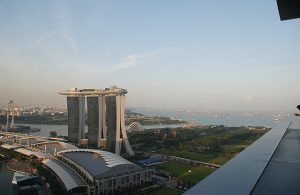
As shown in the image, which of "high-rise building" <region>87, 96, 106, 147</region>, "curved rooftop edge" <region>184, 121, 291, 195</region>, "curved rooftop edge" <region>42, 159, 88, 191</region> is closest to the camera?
"curved rooftop edge" <region>184, 121, 291, 195</region>

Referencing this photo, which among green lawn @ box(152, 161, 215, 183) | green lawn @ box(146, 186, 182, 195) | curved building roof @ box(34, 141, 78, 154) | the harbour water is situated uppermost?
curved building roof @ box(34, 141, 78, 154)

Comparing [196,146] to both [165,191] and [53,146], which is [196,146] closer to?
[53,146]

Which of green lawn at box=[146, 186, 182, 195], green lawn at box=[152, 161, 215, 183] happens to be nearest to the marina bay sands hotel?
green lawn at box=[152, 161, 215, 183]

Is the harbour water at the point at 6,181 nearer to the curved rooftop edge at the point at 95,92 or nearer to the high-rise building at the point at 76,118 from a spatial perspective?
the high-rise building at the point at 76,118

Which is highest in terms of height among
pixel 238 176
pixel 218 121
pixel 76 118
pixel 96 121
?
pixel 238 176

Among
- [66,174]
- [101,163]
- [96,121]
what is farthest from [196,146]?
[66,174]

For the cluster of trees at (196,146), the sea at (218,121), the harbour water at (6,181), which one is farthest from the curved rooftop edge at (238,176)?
the cluster of trees at (196,146)

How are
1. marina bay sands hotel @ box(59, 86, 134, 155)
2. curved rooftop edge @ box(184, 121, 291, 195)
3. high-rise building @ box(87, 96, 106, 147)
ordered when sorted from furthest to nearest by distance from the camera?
high-rise building @ box(87, 96, 106, 147), marina bay sands hotel @ box(59, 86, 134, 155), curved rooftop edge @ box(184, 121, 291, 195)

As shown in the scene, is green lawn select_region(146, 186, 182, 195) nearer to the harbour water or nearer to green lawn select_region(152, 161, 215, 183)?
green lawn select_region(152, 161, 215, 183)
